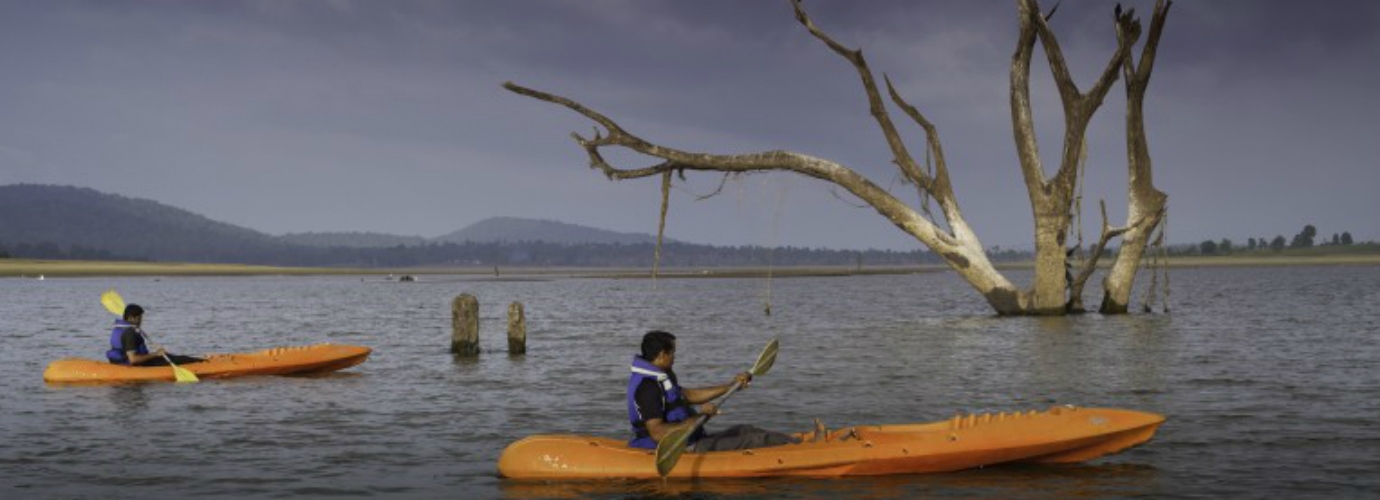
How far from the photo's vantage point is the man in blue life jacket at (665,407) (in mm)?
10367

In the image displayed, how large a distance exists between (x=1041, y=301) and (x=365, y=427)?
2376 cm

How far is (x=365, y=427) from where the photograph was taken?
15.1m

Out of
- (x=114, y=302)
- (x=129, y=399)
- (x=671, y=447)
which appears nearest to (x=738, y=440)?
(x=671, y=447)

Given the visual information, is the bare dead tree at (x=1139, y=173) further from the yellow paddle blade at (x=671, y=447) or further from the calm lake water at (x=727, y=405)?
the yellow paddle blade at (x=671, y=447)

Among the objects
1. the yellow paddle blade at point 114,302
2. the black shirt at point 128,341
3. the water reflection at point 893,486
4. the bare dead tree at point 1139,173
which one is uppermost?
the bare dead tree at point 1139,173

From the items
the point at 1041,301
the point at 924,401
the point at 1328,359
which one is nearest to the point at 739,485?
the point at 924,401

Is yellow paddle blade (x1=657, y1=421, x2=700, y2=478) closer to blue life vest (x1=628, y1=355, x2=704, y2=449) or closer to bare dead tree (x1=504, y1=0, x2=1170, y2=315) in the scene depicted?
blue life vest (x1=628, y1=355, x2=704, y2=449)

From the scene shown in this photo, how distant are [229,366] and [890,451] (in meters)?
13.8

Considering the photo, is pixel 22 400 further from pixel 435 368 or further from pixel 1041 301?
pixel 1041 301

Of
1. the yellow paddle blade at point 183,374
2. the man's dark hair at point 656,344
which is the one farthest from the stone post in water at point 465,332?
the man's dark hair at point 656,344

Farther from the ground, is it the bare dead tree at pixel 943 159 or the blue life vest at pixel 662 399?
the bare dead tree at pixel 943 159

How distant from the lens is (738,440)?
10.9m

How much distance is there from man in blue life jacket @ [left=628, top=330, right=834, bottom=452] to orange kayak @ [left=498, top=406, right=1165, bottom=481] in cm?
15

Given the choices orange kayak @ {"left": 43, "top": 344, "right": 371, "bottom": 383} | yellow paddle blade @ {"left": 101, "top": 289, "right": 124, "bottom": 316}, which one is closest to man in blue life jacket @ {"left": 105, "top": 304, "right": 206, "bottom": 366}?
orange kayak @ {"left": 43, "top": 344, "right": 371, "bottom": 383}
